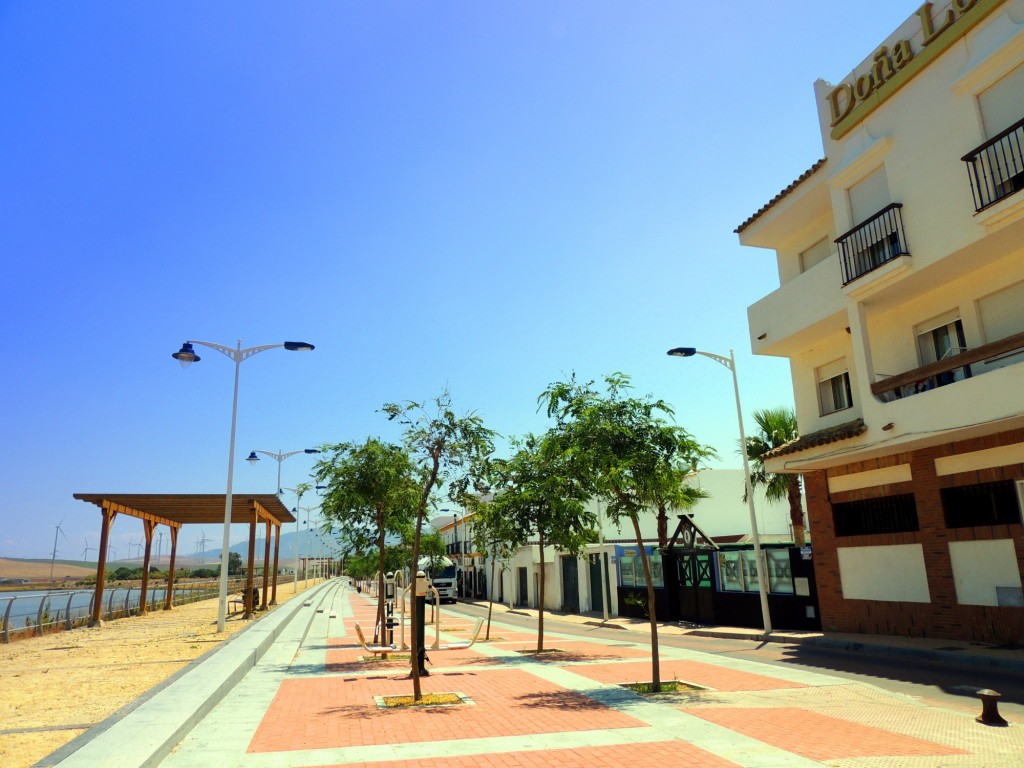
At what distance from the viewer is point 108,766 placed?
589 cm

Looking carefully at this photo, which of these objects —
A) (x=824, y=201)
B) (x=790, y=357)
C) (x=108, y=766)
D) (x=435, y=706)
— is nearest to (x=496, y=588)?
(x=790, y=357)

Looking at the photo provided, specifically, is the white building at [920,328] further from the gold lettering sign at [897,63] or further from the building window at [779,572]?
the building window at [779,572]

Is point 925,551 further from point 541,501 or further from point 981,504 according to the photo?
point 541,501

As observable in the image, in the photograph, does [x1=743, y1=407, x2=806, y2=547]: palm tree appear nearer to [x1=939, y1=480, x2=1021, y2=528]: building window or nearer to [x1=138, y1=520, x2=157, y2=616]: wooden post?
[x1=939, y1=480, x2=1021, y2=528]: building window

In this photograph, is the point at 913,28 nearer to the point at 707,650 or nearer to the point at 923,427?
the point at 923,427

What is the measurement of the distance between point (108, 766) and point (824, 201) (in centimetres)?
1971

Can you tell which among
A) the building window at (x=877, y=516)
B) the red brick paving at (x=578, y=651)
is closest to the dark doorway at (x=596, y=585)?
the red brick paving at (x=578, y=651)

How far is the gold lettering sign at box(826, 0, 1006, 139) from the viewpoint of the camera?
554 inches

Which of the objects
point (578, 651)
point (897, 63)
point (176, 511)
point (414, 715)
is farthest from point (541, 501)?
point (176, 511)

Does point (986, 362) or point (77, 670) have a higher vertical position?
point (986, 362)

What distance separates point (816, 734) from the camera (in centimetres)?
768

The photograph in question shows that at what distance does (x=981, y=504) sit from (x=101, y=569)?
28.6 meters

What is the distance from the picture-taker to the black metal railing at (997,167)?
12.9m

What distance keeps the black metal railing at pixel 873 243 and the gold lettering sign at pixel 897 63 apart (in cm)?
282
